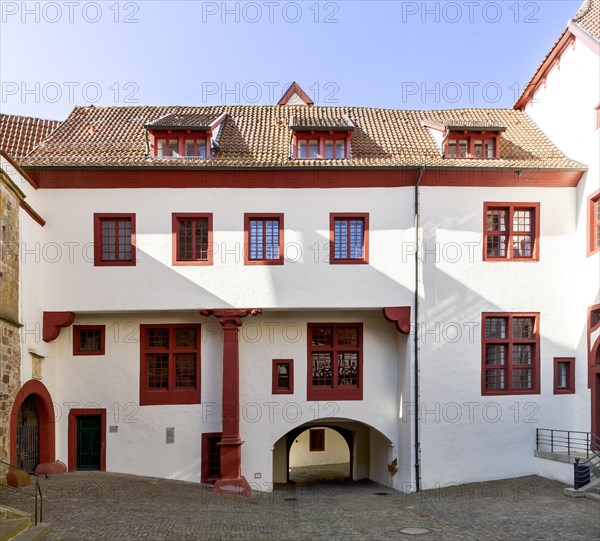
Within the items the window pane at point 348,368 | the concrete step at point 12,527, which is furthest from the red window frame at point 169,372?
the concrete step at point 12,527

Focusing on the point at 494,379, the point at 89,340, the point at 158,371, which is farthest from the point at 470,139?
the point at 89,340

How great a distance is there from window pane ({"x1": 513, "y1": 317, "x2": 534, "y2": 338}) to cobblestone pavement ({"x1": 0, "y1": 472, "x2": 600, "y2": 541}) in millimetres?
3731

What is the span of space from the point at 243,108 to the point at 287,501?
12199 millimetres

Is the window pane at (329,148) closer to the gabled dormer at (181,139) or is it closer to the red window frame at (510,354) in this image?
the gabled dormer at (181,139)

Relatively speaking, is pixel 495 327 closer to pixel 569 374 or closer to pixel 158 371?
pixel 569 374

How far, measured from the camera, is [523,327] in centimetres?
1866

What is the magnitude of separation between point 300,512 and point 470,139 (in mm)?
10925

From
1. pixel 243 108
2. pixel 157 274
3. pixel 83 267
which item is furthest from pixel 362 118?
pixel 83 267

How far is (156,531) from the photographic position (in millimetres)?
12398

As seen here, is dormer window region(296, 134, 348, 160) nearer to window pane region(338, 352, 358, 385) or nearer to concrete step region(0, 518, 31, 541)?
window pane region(338, 352, 358, 385)

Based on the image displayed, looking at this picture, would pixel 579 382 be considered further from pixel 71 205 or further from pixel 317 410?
pixel 71 205

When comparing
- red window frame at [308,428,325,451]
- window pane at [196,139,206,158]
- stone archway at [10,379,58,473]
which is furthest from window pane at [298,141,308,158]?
red window frame at [308,428,325,451]

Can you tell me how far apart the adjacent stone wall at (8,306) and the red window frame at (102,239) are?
2152 millimetres

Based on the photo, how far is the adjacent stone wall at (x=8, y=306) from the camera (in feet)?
49.1
